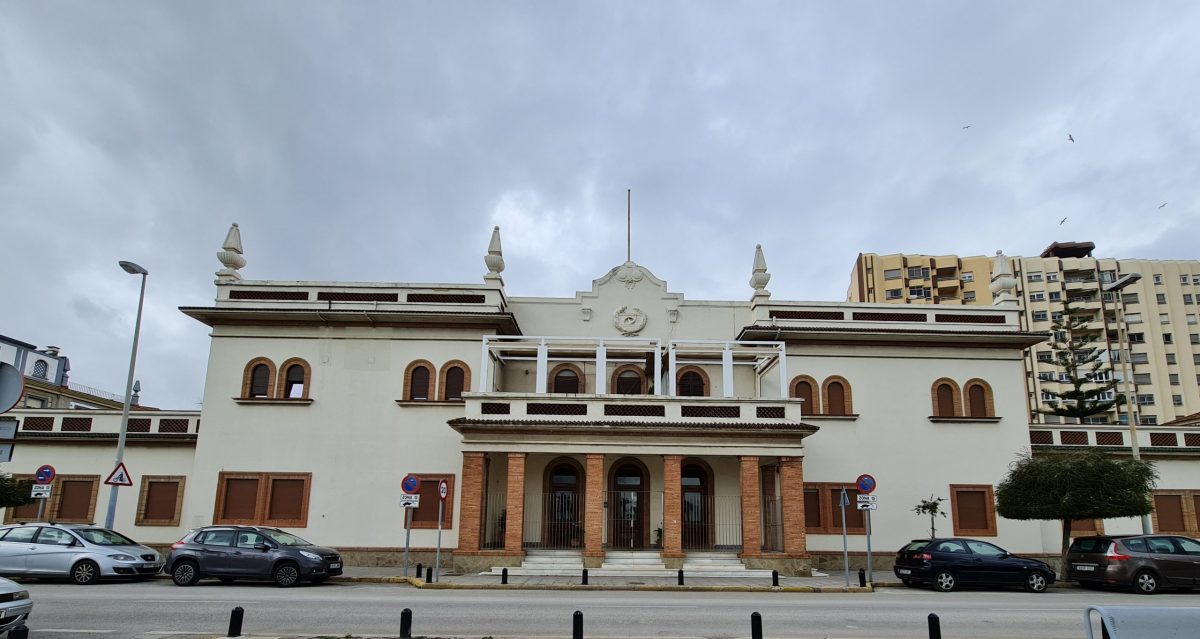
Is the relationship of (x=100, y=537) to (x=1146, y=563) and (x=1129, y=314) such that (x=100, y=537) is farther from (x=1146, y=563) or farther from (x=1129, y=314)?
(x=1129, y=314)

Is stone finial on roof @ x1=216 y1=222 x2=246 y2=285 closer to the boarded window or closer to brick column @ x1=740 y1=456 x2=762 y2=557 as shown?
brick column @ x1=740 y1=456 x2=762 y2=557

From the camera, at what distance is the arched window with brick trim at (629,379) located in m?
27.2

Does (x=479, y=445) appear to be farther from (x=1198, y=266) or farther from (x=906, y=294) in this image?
(x=1198, y=266)

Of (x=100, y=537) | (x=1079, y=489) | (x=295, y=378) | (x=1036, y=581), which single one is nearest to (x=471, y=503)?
(x=295, y=378)

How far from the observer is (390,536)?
23938mm

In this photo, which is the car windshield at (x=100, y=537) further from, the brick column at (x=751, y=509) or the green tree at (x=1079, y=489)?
the green tree at (x=1079, y=489)

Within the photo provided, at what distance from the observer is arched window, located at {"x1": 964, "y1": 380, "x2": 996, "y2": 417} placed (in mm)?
26328

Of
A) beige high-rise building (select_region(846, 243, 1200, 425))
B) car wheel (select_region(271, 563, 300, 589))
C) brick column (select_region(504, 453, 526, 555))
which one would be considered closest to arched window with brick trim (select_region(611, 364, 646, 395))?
brick column (select_region(504, 453, 526, 555))

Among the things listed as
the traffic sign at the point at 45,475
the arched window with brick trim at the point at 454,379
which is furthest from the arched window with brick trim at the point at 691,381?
the traffic sign at the point at 45,475

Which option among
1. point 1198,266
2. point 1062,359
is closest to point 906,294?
point 1198,266

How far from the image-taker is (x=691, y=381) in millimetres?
27188

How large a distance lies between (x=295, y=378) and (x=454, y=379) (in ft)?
17.5

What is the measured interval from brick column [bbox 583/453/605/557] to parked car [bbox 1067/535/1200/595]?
12.8 meters

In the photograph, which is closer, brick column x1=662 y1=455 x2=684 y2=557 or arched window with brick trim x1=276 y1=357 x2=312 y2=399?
brick column x1=662 y1=455 x2=684 y2=557
